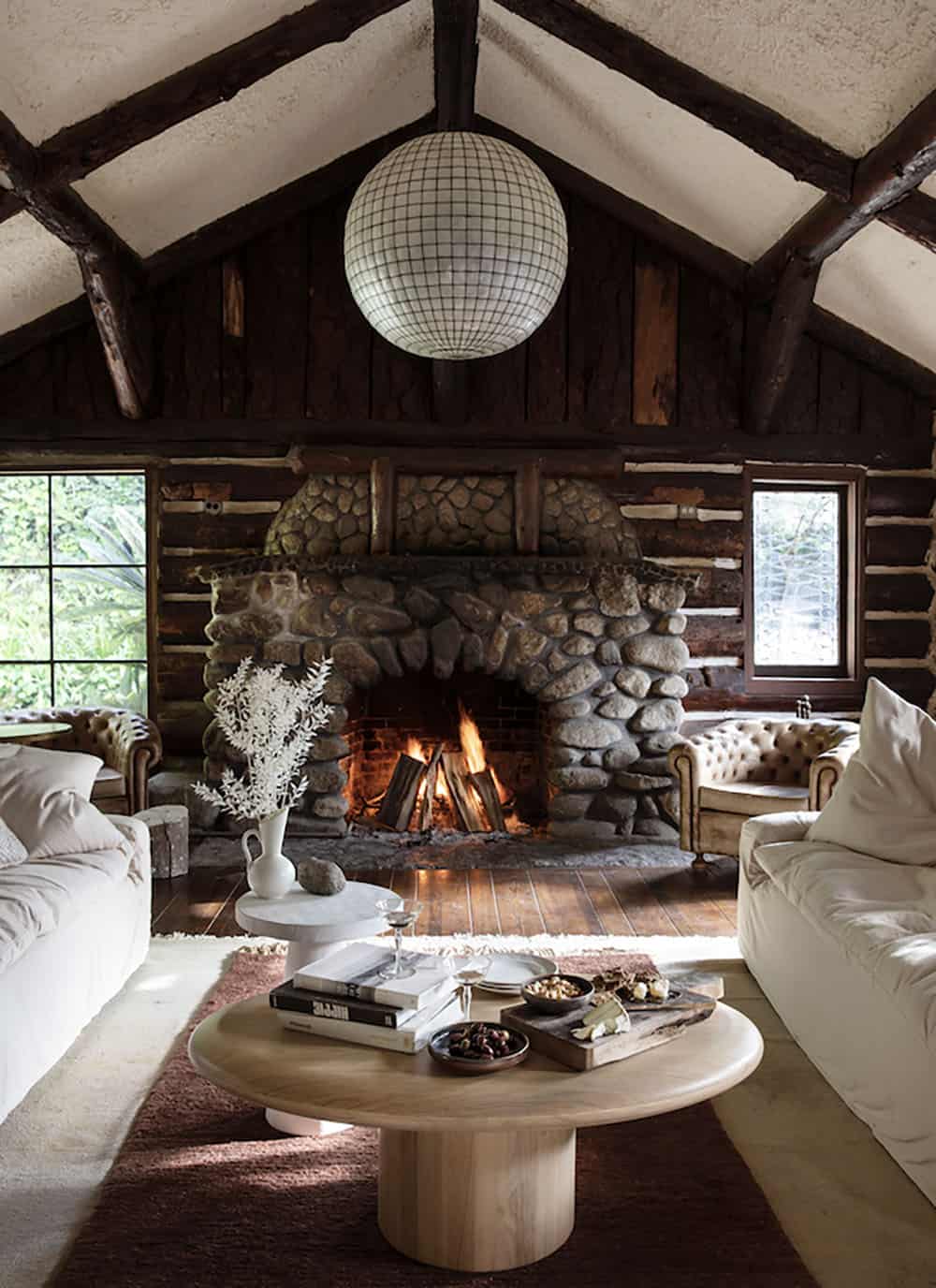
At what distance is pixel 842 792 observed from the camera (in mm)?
4281

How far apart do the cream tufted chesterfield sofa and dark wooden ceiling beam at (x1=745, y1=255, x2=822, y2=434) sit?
205 centimetres

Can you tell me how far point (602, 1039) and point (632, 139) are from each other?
18.0 feet

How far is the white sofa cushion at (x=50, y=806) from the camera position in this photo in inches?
163

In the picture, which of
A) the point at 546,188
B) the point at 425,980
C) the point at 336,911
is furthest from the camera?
the point at 546,188

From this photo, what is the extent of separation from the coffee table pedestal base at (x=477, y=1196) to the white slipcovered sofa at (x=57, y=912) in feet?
4.22

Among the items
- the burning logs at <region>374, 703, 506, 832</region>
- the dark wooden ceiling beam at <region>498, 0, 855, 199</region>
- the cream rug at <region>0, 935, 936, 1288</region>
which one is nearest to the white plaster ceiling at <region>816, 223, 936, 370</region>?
the dark wooden ceiling beam at <region>498, 0, 855, 199</region>

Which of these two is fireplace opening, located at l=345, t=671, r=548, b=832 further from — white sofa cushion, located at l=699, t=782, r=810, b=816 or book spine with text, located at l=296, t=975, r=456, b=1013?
book spine with text, located at l=296, t=975, r=456, b=1013

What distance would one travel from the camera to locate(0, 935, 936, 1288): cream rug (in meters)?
2.55

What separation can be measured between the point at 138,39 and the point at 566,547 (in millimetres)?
3662

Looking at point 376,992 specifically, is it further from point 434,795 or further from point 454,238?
point 434,795

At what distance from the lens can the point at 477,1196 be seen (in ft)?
8.04

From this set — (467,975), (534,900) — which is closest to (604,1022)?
(467,975)

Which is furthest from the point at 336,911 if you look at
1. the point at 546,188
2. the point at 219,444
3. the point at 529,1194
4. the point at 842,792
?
the point at 219,444

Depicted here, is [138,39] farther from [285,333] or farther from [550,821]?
[550,821]
